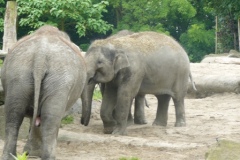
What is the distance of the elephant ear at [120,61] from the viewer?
36.3 feet

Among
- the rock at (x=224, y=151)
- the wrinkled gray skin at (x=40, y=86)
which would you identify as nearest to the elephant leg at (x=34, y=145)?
the wrinkled gray skin at (x=40, y=86)

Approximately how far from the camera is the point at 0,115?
32.0 ft

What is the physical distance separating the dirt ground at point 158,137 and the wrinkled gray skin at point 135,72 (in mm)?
346

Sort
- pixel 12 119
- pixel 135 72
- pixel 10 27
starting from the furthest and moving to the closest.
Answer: pixel 10 27 → pixel 135 72 → pixel 12 119

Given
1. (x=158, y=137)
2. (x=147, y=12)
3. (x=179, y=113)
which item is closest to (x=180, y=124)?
(x=179, y=113)

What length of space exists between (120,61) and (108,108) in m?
0.84

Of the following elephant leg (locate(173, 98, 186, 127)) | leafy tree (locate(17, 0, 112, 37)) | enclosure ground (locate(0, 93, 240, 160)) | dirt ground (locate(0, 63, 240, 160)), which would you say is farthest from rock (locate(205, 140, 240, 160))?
leafy tree (locate(17, 0, 112, 37))

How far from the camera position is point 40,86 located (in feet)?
24.2

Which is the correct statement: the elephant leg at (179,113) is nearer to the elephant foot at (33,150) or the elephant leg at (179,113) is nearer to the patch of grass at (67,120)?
the patch of grass at (67,120)

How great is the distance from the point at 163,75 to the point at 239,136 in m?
1.85

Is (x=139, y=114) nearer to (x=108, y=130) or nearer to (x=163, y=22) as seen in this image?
(x=108, y=130)

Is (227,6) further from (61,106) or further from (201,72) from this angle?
(61,106)

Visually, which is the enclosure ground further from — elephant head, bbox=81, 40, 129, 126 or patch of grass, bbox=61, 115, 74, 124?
elephant head, bbox=81, 40, 129, 126

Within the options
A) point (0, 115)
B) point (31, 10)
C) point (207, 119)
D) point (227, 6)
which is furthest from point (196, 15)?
Result: point (0, 115)
